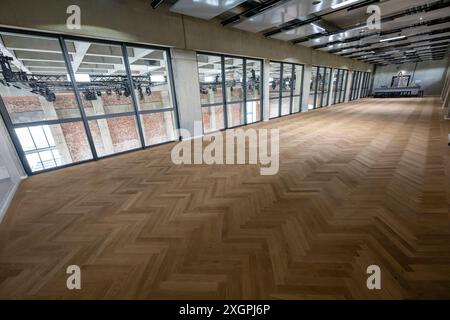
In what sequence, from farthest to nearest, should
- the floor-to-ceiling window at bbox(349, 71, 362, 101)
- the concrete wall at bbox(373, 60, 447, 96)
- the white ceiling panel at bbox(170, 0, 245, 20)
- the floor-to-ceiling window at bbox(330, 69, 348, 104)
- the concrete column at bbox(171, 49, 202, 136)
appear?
the concrete wall at bbox(373, 60, 447, 96), the floor-to-ceiling window at bbox(349, 71, 362, 101), the floor-to-ceiling window at bbox(330, 69, 348, 104), the concrete column at bbox(171, 49, 202, 136), the white ceiling panel at bbox(170, 0, 245, 20)

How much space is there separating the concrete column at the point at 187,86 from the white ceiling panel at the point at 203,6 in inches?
36.0

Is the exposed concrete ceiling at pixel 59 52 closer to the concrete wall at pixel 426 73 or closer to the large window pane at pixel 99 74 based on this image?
the large window pane at pixel 99 74

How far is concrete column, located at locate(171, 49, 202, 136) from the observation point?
15.8ft

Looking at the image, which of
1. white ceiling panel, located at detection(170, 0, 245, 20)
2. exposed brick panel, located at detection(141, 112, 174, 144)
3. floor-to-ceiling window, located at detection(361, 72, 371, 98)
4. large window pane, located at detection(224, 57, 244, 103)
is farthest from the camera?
floor-to-ceiling window, located at detection(361, 72, 371, 98)

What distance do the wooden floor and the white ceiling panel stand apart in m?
3.32

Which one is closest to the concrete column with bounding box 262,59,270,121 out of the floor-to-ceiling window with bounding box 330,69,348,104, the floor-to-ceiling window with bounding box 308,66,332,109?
the floor-to-ceiling window with bounding box 308,66,332,109

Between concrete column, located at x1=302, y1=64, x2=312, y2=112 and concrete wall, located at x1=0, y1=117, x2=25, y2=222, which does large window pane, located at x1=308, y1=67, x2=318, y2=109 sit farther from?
concrete wall, located at x1=0, y1=117, x2=25, y2=222

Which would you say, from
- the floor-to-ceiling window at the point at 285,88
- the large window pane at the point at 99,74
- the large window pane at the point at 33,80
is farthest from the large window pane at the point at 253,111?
the large window pane at the point at 33,80

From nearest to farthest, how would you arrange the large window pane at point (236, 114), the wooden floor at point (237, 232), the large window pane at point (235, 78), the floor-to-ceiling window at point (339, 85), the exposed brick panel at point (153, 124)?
the wooden floor at point (237, 232) < the large window pane at point (236, 114) < the large window pane at point (235, 78) < the exposed brick panel at point (153, 124) < the floor-to-ceiling window at point (339, 85)

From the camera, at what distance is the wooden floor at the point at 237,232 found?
4.26ft

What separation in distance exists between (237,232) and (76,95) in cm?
407

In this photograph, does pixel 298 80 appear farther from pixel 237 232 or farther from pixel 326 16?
pixel 237 232

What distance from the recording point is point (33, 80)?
178 inches
